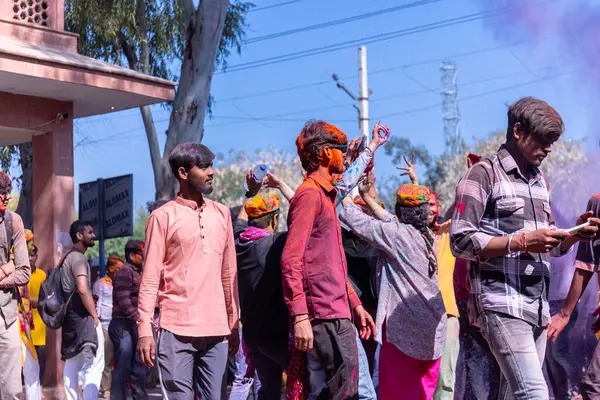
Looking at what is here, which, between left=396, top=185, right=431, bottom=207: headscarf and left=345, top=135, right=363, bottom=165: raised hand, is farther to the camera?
left=396, top=185, right=431, bottom=207: headscarf

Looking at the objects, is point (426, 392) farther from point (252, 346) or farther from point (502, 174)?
point (502, 174)

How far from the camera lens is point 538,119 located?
4.71 m

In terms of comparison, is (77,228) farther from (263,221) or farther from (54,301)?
(263,221)

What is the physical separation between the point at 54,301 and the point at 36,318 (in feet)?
2.87

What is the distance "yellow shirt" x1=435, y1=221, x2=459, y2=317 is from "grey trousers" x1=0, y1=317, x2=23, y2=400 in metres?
3.17

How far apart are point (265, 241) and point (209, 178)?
20.1 inches

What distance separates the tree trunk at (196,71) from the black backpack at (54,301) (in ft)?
12.4

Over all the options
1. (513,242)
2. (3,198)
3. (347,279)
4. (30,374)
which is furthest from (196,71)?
(513,242)

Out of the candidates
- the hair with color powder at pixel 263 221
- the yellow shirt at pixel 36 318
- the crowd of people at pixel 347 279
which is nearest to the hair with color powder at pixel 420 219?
the crowd of people at pixel 347 279

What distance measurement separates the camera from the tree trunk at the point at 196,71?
12.5m

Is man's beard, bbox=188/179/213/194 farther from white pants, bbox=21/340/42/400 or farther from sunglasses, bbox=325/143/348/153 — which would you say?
white pants, bbox=21/340/42/400

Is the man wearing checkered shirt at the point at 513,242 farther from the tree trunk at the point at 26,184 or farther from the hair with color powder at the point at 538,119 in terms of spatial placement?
the tree trunk at the point at 26,184

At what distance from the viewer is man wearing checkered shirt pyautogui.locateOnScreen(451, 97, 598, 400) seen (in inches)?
181

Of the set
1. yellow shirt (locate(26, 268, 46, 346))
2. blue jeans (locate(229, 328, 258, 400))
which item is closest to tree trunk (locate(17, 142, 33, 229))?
yellow shirt (locate(26, 268, 46, 346))
